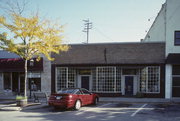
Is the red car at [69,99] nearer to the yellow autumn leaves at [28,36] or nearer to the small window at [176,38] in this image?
the yellow autumn leaves at [28,36]

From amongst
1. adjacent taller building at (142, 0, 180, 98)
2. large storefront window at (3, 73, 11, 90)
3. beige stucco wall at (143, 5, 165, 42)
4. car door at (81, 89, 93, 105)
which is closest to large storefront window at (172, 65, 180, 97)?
adjacent taller building at (142, 0, 180, 98)

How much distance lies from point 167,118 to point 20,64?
16.7 metres

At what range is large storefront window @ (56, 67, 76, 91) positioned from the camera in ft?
70.0

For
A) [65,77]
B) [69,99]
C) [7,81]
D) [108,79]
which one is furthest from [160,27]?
[7,81]

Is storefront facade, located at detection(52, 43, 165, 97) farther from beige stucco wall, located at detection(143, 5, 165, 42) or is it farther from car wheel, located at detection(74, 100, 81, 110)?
car wheel, located at detection(74, 100, 81, 110)

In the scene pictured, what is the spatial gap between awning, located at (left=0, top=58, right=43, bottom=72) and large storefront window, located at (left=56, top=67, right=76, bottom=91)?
215 cm

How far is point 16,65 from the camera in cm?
2161

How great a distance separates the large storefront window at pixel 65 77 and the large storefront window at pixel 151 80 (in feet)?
25.0

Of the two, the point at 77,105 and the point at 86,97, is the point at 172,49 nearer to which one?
the point at 86,97

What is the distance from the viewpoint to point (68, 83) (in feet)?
70.3

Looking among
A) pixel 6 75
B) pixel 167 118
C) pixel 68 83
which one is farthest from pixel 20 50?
pixel 167 118

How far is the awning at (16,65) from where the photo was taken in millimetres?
21375

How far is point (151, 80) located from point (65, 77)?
30.7 ft

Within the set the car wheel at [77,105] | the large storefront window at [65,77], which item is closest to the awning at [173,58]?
the large storefront window at [65,77]
